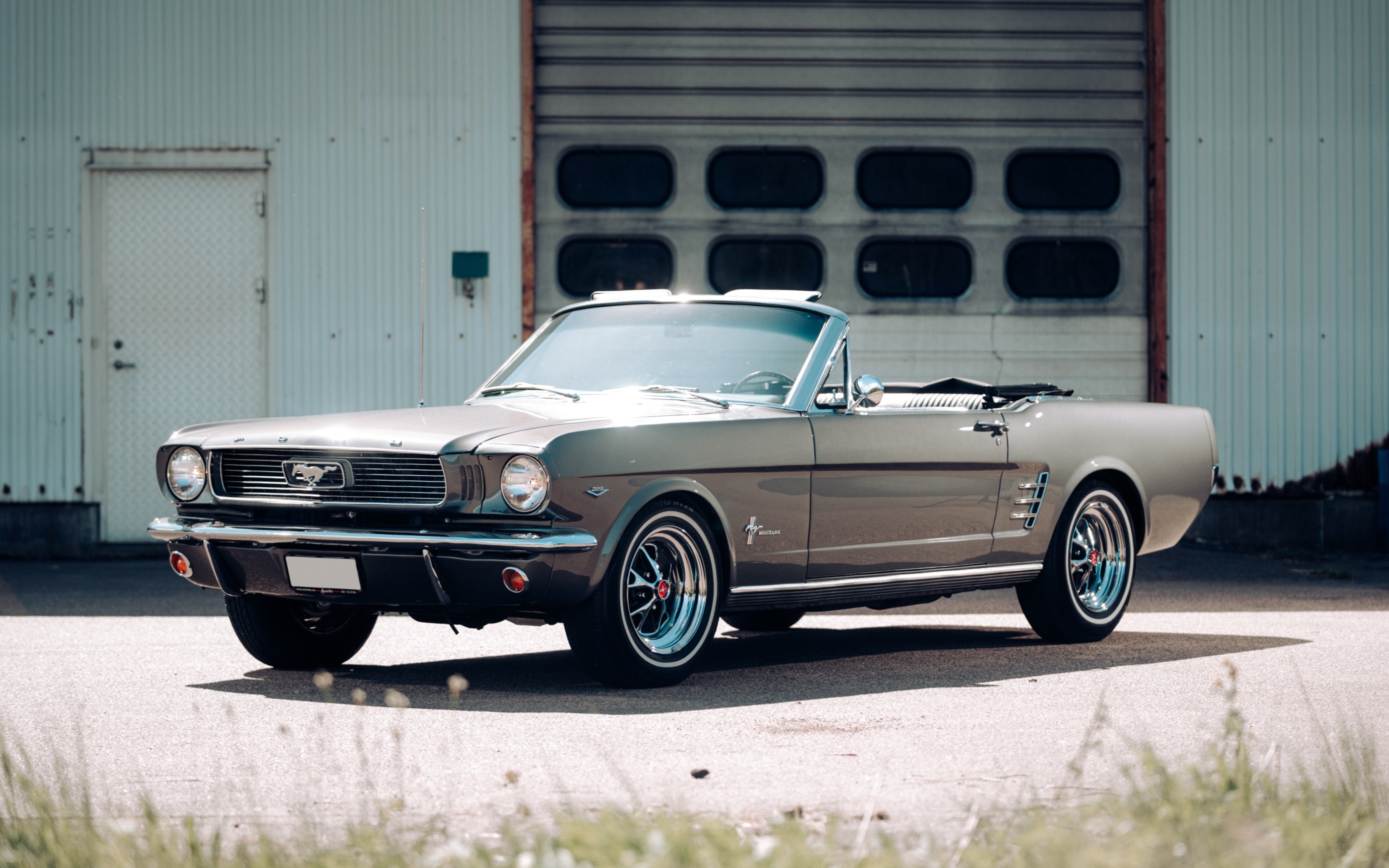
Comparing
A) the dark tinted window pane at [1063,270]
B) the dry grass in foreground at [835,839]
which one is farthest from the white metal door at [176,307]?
the dry grass in foreground at [835,839]

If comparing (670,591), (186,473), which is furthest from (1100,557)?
(186,473)

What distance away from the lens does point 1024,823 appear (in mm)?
3520

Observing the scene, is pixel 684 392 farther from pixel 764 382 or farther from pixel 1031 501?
pixel 1031 501

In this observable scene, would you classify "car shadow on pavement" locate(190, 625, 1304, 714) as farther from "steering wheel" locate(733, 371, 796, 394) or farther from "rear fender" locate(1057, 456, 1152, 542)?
"steering wheel" locate(733, 371, 796, 394)

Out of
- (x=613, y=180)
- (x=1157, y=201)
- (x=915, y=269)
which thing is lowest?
(x=915, y=269)

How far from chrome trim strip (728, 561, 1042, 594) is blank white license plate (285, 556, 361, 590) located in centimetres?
130

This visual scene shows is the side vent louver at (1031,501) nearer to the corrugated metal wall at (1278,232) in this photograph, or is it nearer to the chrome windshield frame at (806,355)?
the chrome windshield frame at (806,355)

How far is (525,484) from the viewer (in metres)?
5.51

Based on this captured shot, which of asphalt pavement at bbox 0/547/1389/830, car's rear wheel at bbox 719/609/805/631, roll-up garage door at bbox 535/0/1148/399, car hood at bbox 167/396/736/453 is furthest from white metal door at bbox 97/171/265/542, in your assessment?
car hood at bbox 167/396/736/453

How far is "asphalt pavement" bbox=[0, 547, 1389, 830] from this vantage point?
13.6 feet

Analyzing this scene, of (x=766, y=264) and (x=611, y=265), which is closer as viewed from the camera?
(x=611, y=265)

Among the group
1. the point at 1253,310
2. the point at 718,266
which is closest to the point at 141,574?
the point at 718,266

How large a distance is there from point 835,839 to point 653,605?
2.48 metres

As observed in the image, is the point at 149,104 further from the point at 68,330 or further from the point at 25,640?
the point at 25,640
